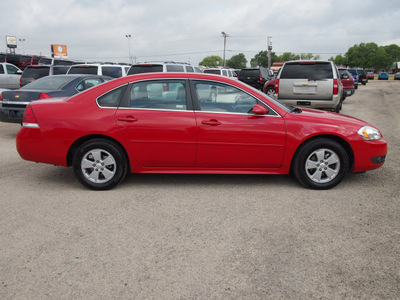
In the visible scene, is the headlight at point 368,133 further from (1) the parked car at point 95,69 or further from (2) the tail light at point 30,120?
(1) the parked car at point 95,69

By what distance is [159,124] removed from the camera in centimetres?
Answer: 459

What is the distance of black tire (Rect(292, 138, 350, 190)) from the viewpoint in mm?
4656

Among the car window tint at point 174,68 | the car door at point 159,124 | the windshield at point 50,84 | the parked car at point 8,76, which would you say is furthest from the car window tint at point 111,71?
the car door at point 159,124

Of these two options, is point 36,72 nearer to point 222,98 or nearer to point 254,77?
point 222,98

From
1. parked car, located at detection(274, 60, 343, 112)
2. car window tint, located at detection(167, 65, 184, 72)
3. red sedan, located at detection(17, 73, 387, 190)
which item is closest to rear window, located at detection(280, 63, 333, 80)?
parked car, located at detection(274, 60, 343, 112)

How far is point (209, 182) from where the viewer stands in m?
5.10

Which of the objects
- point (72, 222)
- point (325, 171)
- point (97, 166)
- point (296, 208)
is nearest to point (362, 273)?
point (296, 208)

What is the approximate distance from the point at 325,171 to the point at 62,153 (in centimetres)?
355

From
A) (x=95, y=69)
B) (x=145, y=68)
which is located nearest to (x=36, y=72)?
(x=95, y=69)

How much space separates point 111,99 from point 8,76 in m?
16.3

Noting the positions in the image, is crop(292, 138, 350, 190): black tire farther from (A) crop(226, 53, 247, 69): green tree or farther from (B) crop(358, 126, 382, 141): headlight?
(A) crop(226, 53, 247, 69): green tree

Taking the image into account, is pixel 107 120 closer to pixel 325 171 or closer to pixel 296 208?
pixel 296 208

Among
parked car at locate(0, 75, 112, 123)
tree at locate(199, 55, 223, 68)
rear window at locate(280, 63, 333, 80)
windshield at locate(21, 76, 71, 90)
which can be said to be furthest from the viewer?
tree at locate(199, 55, 223, 68)

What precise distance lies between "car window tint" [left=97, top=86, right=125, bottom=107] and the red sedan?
0.01 metres
